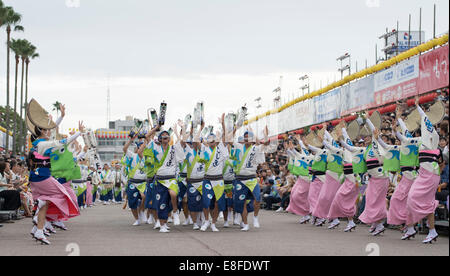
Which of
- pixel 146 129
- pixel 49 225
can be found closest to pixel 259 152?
pixel 146 129

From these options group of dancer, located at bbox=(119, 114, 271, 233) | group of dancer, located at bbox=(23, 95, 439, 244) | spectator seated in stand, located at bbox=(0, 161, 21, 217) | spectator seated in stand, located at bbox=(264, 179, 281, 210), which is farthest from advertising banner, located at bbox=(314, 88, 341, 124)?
spectator seated in stand, located at bbox=(0, 161, 21, 217)

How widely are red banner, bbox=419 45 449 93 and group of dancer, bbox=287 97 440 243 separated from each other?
508 cm

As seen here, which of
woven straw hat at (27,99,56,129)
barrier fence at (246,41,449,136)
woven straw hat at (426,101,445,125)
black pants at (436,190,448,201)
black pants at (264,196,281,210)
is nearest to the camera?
woven straw hat at (27,99,56,129)

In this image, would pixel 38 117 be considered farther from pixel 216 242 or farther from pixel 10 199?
pixel 10 199

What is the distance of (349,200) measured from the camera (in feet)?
48.9

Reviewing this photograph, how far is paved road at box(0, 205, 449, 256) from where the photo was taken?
33.4 ft

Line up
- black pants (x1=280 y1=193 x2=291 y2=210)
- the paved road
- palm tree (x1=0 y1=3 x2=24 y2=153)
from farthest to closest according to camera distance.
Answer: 1. palm tree (x1=0 y1=3 x2=24 y2=153)
2. black pants (x1=280 y1=193 x2=291 y2=210)
3. the paved road

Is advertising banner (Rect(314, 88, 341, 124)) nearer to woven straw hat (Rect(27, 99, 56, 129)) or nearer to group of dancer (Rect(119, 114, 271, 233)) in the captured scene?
group of dancer (Rect(119, 114, 271, 233))

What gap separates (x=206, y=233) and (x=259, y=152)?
2.19 m

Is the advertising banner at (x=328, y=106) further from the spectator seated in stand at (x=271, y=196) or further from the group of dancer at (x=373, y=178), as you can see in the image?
the group of dancer at (x=373, y=178)

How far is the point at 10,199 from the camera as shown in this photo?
17.2m

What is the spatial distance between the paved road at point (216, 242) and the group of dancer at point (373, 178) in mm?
464

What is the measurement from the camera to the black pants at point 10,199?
17.2 m
